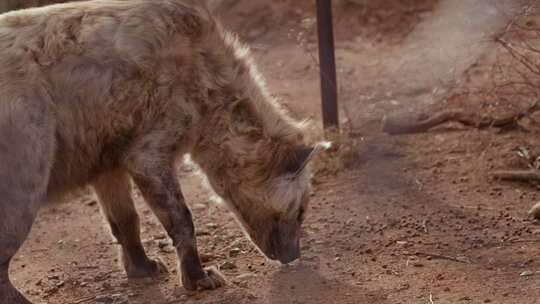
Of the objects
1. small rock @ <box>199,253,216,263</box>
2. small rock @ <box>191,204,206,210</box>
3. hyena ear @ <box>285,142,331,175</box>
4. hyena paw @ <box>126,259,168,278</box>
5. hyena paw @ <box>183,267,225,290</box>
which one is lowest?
small rock @ <box>191,204,206,210</box>

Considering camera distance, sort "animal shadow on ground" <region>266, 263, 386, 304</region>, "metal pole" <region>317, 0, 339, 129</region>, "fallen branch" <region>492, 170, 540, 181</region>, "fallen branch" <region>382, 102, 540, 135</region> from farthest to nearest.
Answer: "fallen branch" <region>382, 102, 540, 135</region>
"metal pole" <region>317, 0, 339, 129</region>
"fallen branch" <region>492, 170, 540, 181</region>
"animal shadow on ground" <region>266, 263, 386, 304</region>

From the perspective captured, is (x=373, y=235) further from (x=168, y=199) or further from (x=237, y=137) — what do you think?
(x=168, y=199)

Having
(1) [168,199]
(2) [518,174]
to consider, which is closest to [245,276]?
(1) [168,199]

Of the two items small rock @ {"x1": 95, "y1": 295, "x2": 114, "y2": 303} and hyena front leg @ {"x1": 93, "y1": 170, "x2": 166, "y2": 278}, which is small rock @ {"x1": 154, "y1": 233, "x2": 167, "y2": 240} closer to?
hyena front leg @ {"x1": 93, "y1": 170, "x2": 166, "y2": 278}

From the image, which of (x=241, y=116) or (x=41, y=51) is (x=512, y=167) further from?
(x=41, y=51)

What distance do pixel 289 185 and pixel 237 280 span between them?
2.18 ft

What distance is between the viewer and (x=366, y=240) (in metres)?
5.59

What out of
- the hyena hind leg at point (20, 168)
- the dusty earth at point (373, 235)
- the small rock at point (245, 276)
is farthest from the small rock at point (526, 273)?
the hyena hind leg at point (20, 168)

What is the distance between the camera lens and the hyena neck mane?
199 inches

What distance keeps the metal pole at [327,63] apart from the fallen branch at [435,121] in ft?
1.88

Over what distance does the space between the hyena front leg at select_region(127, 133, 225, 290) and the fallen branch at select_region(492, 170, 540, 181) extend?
7.76 ft

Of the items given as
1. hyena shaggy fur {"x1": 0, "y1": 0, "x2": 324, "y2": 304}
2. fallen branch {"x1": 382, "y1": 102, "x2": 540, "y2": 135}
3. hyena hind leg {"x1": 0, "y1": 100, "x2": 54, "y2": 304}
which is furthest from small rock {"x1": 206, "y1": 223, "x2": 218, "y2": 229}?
fallen branch {"x1": 382, "y1": 102, "x2": 540, "y2": 135}

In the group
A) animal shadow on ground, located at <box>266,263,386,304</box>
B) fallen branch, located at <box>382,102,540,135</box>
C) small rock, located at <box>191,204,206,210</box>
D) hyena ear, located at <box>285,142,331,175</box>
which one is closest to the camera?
animal shadow on ground, located at <box>266,263,386,304</box>

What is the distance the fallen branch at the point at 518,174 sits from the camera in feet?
20.1
